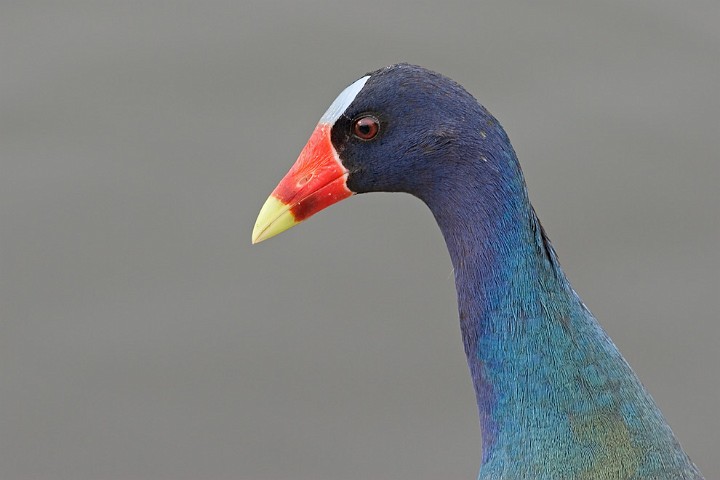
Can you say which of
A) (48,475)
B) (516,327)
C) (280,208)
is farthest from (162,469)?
(516,327)

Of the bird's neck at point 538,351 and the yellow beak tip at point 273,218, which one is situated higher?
the yellow beak tip at point 273,218

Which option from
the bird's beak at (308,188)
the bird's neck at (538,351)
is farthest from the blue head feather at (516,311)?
the bird's beak at (308,188)

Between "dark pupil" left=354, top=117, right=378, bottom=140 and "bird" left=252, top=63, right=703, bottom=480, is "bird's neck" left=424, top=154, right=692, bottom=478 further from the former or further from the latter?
"dark pupil" left=354, top=117, right=378, bottom=140

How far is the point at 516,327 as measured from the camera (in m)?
3.30

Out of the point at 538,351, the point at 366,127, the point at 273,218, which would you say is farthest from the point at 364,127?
the point at 538,351

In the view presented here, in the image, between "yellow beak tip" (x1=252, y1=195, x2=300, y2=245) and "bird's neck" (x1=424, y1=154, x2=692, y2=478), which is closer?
"bird's neck" (x1=424, y1=154, x2=692, y2=478)

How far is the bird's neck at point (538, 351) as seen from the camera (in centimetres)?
327

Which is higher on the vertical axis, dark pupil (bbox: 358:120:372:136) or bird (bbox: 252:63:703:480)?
dark pupil (bbox: 358:120:372:136)

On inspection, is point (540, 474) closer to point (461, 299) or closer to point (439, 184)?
point (461, 299)

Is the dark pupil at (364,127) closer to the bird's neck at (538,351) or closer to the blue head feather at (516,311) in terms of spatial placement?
the blue head feather at (516,311)

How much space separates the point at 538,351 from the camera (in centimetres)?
330

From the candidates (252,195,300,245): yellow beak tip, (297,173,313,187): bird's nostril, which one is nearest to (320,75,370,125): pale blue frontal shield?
(297,173,313,187): bird's nostril

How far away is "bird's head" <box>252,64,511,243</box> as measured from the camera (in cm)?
329

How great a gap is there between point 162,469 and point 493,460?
1981 millimetres
